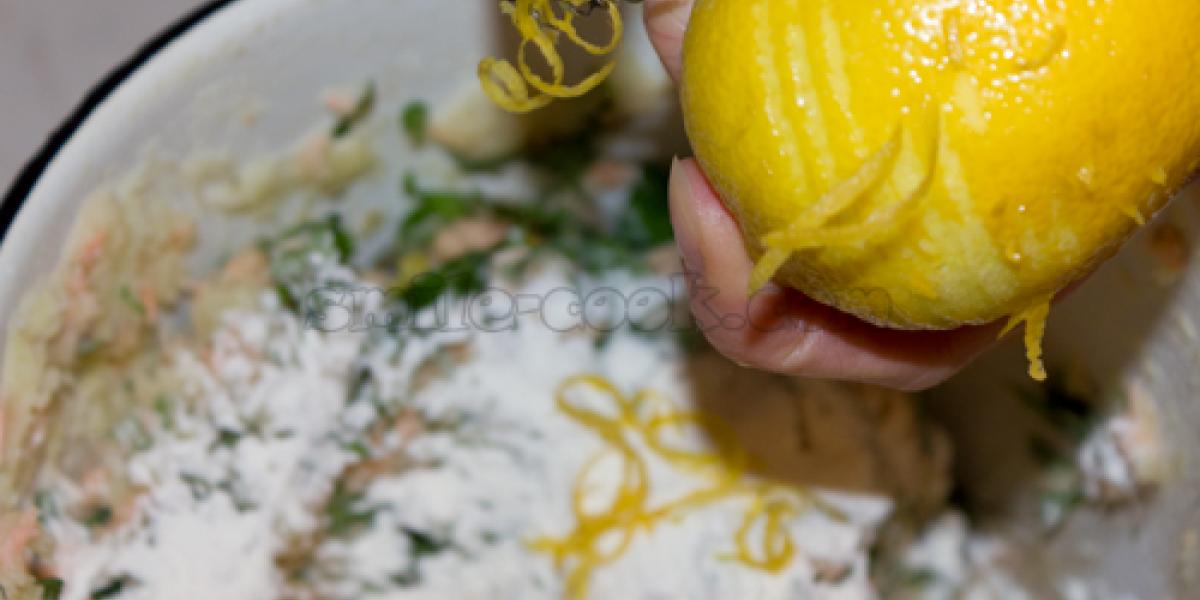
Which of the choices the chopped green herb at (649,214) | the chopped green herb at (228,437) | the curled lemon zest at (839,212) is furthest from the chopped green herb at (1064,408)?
the chopped green herb at (228,437)

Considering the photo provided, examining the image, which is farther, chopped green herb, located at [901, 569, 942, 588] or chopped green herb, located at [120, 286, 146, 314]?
chopped green herb, located at [901, 569, 942, 588]

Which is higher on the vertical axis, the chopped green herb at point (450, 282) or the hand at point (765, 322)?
the hand at point (765, 322)

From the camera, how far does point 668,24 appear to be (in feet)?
2.51

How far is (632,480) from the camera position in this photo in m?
1.01

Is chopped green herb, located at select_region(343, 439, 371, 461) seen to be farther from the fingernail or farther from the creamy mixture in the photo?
the fingernail

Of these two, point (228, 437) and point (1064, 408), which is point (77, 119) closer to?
point (228, 437)

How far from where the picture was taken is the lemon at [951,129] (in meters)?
0.53

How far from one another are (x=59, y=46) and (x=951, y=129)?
3.11 feet

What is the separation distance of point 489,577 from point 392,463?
13 centimetres

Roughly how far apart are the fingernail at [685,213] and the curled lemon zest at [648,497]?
12.4 inches

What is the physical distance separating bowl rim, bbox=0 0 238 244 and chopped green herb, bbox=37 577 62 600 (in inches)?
10.0

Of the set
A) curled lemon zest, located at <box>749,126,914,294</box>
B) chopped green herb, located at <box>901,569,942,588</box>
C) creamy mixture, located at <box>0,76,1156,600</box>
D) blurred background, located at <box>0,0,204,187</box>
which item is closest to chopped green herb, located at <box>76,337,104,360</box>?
creamy mixture, located at <box>0,76,1156,600</box>

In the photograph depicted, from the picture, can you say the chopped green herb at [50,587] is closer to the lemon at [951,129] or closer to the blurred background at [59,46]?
the blurred background at [59,46]

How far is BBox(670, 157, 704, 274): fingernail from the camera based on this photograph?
0.72m
